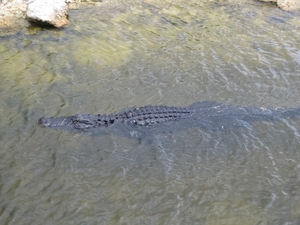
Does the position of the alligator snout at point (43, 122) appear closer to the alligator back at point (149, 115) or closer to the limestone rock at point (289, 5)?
the alligator back at point (149, 115)

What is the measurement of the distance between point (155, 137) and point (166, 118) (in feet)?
1.50

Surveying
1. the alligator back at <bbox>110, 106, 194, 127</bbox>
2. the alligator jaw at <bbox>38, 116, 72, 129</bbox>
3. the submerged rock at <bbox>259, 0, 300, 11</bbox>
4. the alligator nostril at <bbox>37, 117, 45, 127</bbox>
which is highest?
the submerged rock at <bbox>259, 0, 300, 11</bbox>

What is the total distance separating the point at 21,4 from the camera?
1074 centimetres

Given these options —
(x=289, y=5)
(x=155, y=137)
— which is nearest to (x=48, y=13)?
(x=155, y=137)

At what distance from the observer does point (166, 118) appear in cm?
631

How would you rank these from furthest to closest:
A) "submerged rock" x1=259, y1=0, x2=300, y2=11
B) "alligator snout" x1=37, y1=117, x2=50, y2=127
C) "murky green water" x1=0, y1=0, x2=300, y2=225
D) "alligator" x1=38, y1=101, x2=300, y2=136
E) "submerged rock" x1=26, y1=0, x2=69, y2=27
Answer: "submerged rock" x1=259, y1=0, x2=300, y2=11, "submerged rock" x1=26, y1=0, x2=69, y2=27, "alligator" x1=38, y1=101, x2=300, y2=136, "alligator snout" x1=37, y1=117, x2=50, y2=127, "murky green water" x1=0, y1=0, x2=300, y2=225

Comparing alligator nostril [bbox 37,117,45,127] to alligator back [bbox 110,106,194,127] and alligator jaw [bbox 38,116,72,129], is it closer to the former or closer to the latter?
alligator jaw [bbox 38,116,72,129]

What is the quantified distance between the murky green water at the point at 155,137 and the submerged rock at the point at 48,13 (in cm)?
32

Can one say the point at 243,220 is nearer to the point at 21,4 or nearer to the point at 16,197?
the point at 16,197

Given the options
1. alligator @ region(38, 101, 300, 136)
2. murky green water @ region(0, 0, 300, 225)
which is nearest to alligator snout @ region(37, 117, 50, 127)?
alligator @ region(38, 101, 300, 136)

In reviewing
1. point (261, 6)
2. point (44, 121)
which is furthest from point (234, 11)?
point (44, 121)

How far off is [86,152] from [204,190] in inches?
75.0

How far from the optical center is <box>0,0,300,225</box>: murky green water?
15.1 feet

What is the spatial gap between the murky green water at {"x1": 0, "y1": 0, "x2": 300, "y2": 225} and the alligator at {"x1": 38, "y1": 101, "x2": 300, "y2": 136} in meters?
0.20
